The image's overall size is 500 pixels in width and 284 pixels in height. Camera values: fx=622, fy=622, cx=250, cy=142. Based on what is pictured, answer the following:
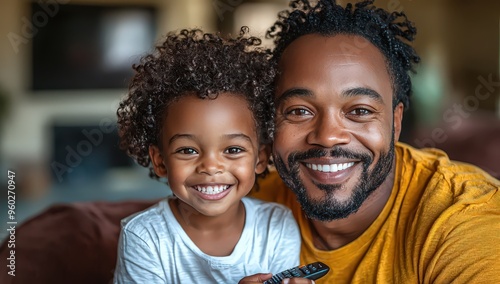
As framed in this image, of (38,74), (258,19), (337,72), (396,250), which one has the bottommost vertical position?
(396,250)

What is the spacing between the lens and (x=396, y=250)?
1519 millimetres

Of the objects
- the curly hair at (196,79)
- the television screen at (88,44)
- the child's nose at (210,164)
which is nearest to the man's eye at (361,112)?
the curly hair at (196,79)

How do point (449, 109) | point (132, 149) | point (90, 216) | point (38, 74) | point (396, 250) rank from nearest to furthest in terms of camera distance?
point (396, 250), point (132, 149), point (90, 216), point (38, 74), point (449, 109)

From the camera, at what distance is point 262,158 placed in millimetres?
1708

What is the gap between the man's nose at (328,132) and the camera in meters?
1.56

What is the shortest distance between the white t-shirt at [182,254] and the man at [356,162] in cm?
10

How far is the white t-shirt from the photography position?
1583 millimetres

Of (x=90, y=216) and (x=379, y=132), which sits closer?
(x=379, y=132)

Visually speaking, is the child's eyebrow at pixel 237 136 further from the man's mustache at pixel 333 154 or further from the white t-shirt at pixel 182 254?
the white t-shirt at pixel 182 254

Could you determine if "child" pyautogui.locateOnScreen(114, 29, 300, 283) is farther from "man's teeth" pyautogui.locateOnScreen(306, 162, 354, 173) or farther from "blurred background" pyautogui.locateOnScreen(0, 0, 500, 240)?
"blurred background" pyautogui.locateOnScreen(0, 0, 500, 240)

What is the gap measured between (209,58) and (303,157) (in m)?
0.36

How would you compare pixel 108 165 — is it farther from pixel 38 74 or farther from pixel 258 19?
pixel 258 19

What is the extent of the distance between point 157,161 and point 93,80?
5265mm

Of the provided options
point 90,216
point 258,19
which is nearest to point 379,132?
point 90,216
